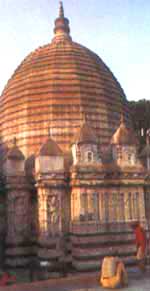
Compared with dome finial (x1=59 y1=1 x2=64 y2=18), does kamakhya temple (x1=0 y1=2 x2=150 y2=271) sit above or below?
below

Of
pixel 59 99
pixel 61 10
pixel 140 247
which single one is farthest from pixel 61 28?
pixel 140 247

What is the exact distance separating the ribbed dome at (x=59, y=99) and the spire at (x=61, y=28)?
200 centimetres

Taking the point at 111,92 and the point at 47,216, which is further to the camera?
the point at 111,92

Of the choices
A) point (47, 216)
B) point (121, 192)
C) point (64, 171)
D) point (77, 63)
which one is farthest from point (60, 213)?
point (77, 63)

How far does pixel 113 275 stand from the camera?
693 cm

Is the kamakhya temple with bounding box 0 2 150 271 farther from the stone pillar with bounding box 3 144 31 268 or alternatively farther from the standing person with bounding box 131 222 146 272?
the standing person with bounding box 131 222 146 272

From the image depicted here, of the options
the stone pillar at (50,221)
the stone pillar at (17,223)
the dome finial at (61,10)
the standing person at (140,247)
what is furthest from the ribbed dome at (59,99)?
the standing person at (140,247)

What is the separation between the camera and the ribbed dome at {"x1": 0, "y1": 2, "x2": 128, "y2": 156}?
16.2m

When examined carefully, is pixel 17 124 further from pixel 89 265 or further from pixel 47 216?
pixel 89 265

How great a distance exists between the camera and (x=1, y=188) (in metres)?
13.9

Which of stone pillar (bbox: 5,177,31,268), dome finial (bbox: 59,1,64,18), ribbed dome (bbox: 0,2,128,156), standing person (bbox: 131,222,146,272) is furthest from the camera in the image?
dome finial (bbox: 59,1,64,18)

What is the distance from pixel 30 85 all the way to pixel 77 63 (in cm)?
301

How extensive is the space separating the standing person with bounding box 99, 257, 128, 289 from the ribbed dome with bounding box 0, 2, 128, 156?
8.95 metres

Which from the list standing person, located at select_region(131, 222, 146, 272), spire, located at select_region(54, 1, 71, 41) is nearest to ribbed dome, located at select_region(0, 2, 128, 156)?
spire, located at select_region(54, 1, 71, 41)
